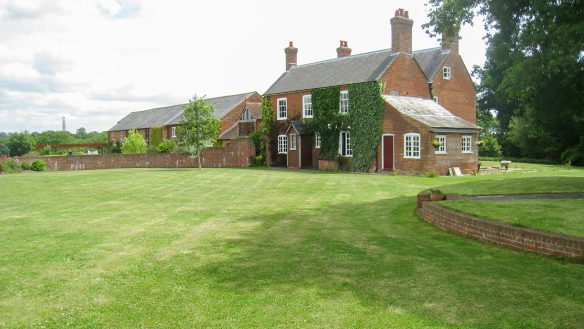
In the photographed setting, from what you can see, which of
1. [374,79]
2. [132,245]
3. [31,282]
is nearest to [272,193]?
[132,245]

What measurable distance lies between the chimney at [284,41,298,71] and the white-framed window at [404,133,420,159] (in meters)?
17.9

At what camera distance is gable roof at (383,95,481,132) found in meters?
30.9

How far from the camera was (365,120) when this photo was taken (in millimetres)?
34562

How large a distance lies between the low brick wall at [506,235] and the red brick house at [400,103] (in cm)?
1948

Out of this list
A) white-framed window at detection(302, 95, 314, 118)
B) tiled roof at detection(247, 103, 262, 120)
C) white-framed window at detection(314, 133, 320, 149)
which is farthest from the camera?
tiled roof at detection(247, 103, 262, 120)

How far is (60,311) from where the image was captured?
609 cm

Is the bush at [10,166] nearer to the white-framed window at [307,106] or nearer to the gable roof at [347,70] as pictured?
the gable roof at [347,70]

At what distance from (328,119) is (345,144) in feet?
7.60

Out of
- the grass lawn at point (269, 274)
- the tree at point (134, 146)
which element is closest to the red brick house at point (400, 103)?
the grass lawn at point (269, 274)

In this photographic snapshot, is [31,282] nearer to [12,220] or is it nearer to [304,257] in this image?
[304,257]

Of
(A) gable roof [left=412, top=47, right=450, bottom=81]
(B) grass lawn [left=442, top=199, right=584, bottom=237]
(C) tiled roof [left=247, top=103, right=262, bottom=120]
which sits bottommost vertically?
(B) grass lawn [left=442, top=199, right=584, bottom=237]

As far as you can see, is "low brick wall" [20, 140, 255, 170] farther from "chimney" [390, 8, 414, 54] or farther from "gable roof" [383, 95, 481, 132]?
"chimney" [390, 8, 414, 54]

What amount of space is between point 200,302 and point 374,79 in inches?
1166

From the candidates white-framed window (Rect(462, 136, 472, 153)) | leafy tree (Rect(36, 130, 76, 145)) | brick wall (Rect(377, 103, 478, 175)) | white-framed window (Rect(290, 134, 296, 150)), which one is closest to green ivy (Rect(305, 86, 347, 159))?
white-framed window (Rect(290, 134, 296, 150))
